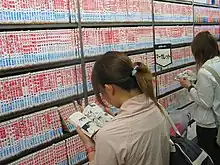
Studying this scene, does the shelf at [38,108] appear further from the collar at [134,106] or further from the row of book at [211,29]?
the row of book at [211,29]

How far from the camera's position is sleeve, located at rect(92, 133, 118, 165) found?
1342 millimetres

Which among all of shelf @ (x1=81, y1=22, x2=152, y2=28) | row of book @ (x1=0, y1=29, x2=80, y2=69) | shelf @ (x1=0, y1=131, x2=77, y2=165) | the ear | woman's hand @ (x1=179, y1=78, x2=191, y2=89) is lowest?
shelf @ (x1=0, y1=131, x2=77, y2=165)

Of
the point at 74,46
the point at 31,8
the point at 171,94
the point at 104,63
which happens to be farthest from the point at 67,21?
the point at 171,94

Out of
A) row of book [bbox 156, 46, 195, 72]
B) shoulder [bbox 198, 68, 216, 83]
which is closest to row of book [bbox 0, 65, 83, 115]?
shoulder [bbox 198, 68, 216, 83]

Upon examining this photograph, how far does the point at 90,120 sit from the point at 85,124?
43 mm

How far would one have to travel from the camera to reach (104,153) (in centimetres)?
136

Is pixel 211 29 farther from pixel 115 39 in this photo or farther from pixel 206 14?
pixel 115 39

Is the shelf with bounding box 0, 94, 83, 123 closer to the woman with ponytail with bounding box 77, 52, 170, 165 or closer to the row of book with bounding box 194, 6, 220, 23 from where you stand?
the woman with ponytail with bounding box 77, 52, 170, 165

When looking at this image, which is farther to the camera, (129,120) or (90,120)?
(90,120)

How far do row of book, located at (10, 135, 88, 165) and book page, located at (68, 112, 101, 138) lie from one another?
53 centimetres

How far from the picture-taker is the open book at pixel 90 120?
61.8 inches

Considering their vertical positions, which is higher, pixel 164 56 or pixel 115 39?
pixel 115 39

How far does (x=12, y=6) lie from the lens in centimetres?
187

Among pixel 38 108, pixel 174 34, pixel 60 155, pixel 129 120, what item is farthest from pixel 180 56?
pixel 129 120
